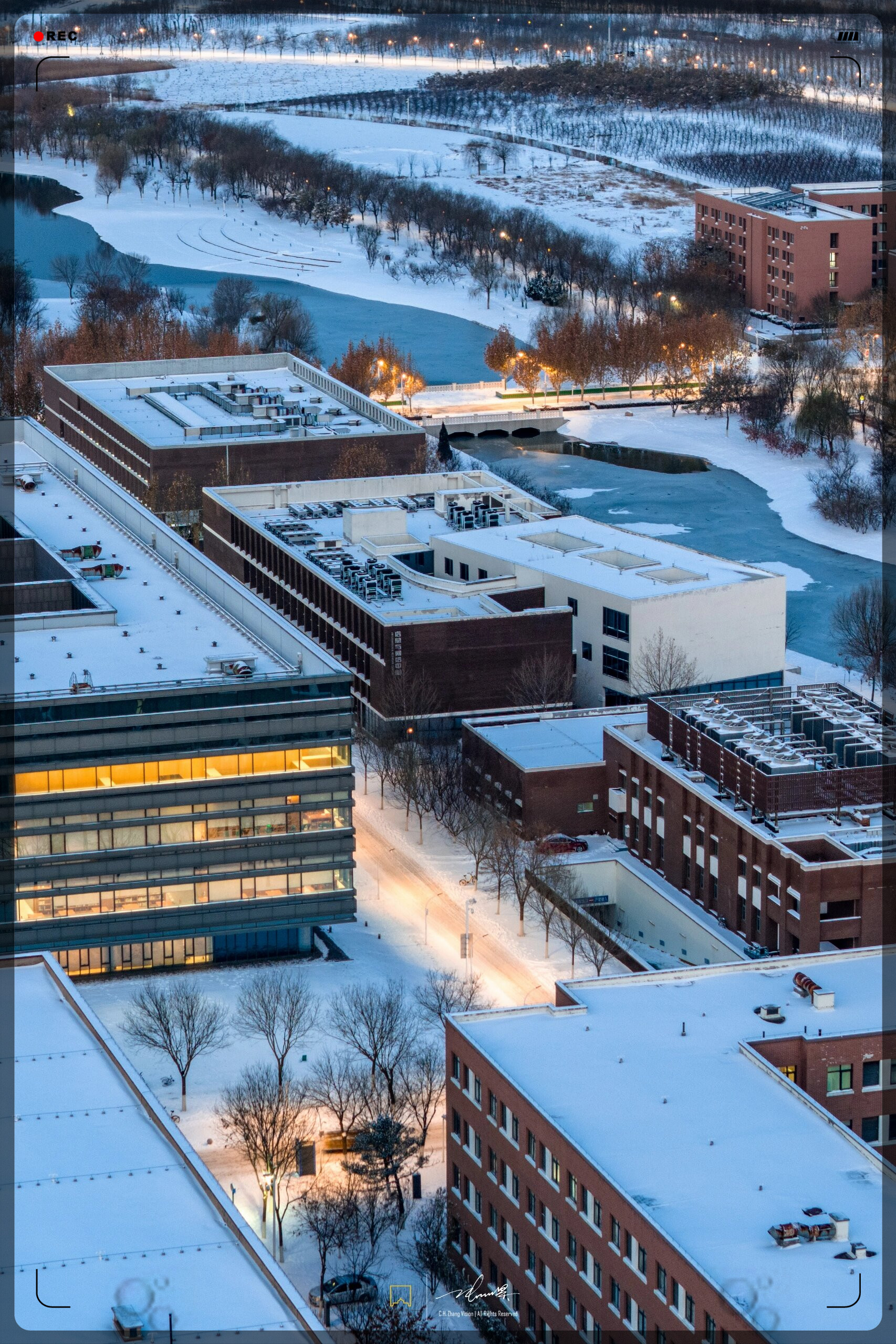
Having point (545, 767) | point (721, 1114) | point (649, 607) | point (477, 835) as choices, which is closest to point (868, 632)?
point (649, 607)

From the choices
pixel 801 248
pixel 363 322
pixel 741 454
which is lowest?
pixel 741 454

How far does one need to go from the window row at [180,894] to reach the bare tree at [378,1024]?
3.76m

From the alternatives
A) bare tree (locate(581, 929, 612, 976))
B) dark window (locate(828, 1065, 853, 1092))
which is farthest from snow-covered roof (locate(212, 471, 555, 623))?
dark window (locate(828, 1065, 853, 1092))

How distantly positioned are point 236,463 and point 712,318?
47.2m

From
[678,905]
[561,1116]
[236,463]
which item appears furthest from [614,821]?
[236,463]

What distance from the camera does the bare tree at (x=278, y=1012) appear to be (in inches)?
2290

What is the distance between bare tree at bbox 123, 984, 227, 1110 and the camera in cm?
5753

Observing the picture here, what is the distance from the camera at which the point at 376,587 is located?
87.6 metres

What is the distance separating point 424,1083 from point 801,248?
4512 inches

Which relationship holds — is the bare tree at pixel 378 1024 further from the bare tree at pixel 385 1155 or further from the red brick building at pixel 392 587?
the red brick building at pixel 392 587

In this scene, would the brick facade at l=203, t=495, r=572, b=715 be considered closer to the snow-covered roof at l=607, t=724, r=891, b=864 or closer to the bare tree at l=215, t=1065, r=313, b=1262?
the snow-covered roof at l=607, t=724, r=891, b=864

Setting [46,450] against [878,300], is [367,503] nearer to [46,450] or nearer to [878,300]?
[46,450]

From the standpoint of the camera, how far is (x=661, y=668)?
82625 mm

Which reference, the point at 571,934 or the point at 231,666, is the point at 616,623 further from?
the point at 571,934
